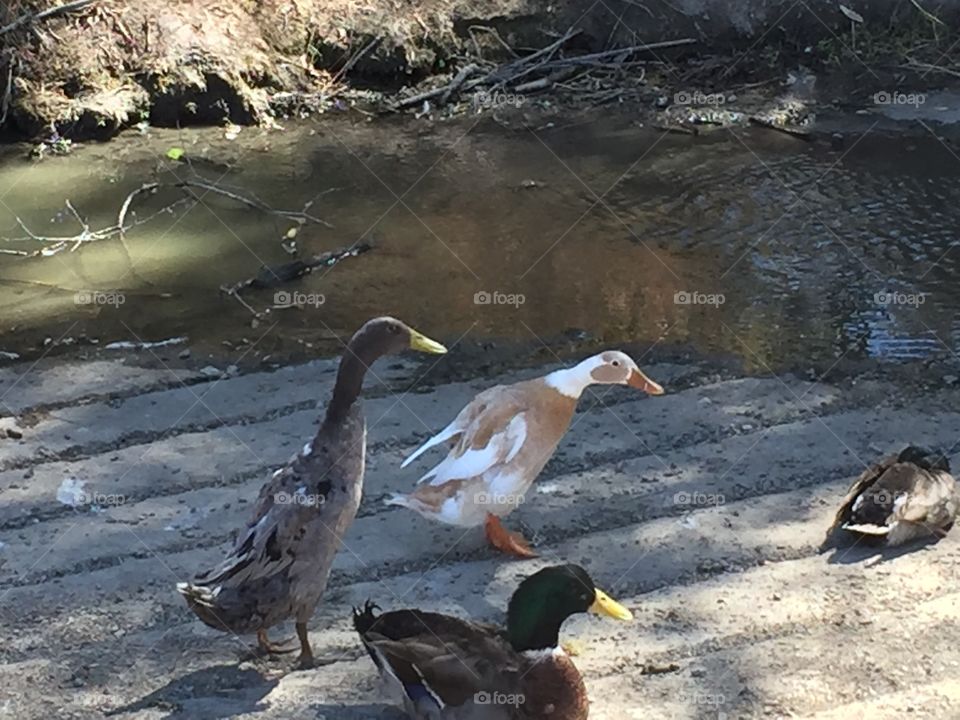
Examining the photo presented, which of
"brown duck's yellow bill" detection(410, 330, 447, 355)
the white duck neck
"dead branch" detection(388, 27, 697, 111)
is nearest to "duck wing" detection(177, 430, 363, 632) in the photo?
"brown duck's yellow bill" detection(410, 330, 447, 355)

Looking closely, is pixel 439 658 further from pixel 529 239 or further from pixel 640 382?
pixel 529 239

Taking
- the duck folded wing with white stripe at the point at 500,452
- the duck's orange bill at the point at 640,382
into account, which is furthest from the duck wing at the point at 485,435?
the duck's orange bill at the point at 640,382

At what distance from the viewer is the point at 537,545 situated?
518cm

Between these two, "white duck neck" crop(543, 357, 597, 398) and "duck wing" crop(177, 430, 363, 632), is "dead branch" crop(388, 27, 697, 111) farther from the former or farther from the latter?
"duck wing" crop(177, 430, 363, 632)

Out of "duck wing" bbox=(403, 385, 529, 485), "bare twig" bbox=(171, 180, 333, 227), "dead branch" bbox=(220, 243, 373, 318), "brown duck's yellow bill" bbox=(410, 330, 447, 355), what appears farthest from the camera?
"bare twig" bbox=(171, 180, 333, 227)

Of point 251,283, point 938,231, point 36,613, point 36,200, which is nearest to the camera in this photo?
point 36,613

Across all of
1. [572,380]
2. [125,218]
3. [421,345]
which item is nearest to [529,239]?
[125,218]

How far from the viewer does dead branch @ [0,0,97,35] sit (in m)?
10.6

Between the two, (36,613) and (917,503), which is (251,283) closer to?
(36,613)

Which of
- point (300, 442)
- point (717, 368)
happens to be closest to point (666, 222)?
point (717, 368)

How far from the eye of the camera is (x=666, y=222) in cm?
859

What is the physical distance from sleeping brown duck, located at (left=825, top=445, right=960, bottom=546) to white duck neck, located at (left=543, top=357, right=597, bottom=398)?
1065mm

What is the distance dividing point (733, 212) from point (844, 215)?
69cm

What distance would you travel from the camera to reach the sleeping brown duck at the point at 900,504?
4914mm
